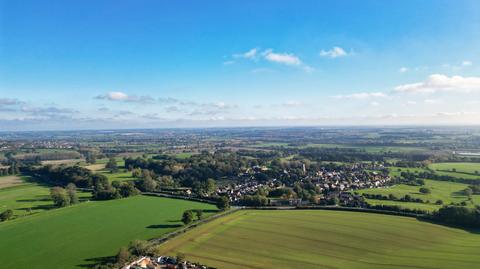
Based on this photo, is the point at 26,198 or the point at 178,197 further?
the point at 178,197

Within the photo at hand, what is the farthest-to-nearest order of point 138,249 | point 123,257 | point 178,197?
point 178,197, point 138,249, point 123,257

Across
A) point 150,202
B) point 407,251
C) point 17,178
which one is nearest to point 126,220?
point 150,202

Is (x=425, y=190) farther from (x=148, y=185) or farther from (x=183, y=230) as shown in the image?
(x=148, y=185)

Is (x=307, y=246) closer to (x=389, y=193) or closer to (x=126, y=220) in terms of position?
(x=126, y=220)

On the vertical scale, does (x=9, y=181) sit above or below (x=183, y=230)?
below

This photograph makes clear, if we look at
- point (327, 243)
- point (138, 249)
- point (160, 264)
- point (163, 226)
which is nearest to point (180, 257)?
point (160, 264)

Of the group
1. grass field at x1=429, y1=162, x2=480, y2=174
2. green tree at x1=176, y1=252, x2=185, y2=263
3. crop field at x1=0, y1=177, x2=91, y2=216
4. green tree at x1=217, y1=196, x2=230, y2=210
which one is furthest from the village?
crop field at x1=0, y1=177, x2=91, y2=216

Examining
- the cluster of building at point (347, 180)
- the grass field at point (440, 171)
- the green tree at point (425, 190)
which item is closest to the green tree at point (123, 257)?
the cluster of building at point (347, 180)
